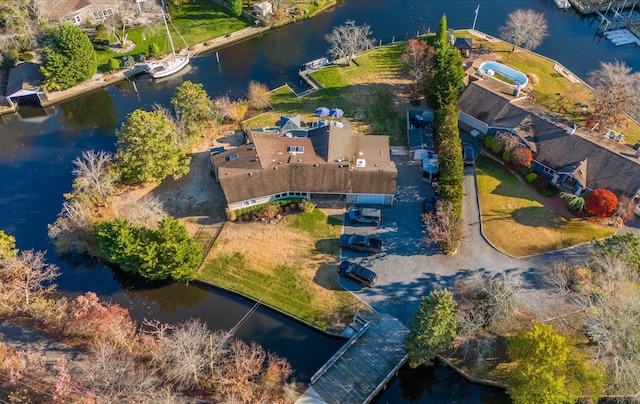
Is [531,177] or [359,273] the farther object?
[531,177]

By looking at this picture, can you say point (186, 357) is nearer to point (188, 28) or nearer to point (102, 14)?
point (188, 28)

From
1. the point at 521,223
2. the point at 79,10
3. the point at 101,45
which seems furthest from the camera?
the point at 79,10

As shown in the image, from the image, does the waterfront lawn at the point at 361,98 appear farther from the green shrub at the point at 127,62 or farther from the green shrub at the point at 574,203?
the green shrub at the point at 127,62

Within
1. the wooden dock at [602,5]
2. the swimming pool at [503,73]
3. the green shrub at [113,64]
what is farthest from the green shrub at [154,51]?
the wooden dock at [602,5]

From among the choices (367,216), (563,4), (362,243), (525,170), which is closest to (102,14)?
(367,216)

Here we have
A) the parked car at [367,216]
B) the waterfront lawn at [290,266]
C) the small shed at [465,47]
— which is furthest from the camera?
the small shed at [465,47]

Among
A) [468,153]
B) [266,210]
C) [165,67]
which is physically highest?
[165,67]

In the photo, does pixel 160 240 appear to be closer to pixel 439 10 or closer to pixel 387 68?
pixel 387 68
